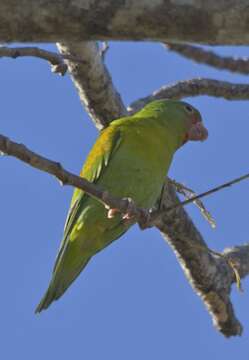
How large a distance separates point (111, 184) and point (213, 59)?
252cm

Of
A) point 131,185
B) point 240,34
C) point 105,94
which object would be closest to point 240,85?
point 105,94

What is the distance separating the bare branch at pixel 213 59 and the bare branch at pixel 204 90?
0.45m

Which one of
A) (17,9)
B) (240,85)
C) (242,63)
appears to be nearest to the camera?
(17,9)

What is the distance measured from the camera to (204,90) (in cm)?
599

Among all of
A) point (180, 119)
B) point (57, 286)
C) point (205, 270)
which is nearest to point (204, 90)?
point (180, 119)

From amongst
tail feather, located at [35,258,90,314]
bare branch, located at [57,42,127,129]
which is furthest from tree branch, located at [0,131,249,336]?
tail feather, located at [35,258,90,314]

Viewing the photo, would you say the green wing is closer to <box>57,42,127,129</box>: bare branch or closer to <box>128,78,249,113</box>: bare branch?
<box>57,42,127,129</box>: bare branch

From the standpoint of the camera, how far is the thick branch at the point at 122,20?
2695 millimetres

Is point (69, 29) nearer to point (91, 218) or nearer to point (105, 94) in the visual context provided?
point (91, 218)

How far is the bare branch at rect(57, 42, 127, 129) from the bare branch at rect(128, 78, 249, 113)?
0.83 m

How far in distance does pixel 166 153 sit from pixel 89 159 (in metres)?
0.50

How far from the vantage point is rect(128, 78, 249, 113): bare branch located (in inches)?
235

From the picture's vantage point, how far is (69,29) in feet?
8.95

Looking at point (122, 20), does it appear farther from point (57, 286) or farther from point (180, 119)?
point (180, 119)
